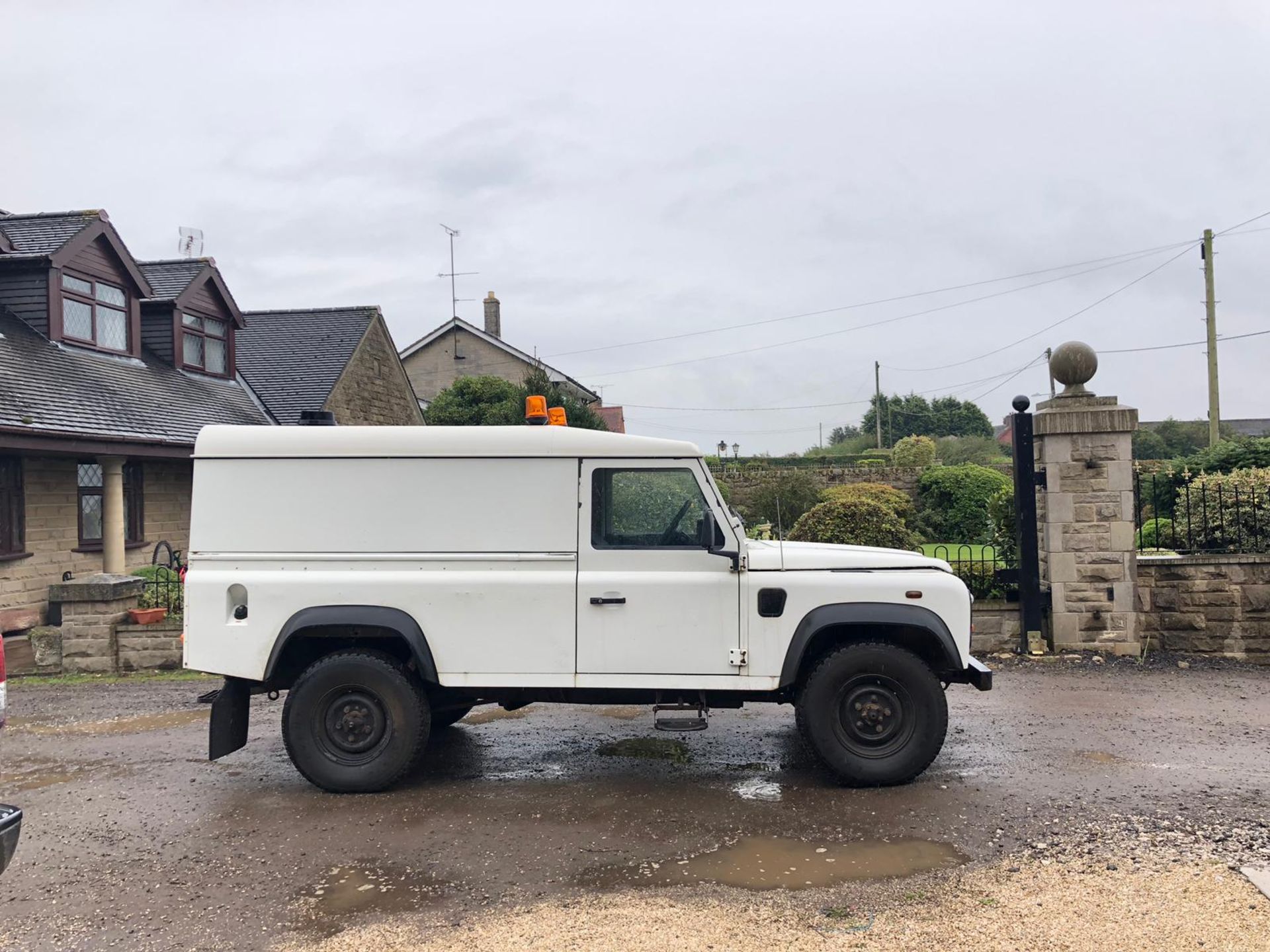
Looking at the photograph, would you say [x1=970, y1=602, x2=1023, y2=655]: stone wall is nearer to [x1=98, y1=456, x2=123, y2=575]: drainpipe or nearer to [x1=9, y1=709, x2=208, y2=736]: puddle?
[x1=9, y1=709, x2=208, y2=736]: puddle

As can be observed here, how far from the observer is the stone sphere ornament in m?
9.24

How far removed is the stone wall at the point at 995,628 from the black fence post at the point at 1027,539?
0.21 feet

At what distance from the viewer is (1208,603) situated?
9.14m

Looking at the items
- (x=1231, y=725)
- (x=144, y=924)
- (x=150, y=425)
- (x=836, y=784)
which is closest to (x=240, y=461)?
(x=144, y=924)

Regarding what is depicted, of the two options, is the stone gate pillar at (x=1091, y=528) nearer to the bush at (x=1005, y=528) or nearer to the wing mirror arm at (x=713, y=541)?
the bush at (x=1005, y=528)

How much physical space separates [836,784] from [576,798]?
1.55 meters

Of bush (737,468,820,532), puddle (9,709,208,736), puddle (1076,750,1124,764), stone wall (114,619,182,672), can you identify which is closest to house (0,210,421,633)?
stone wall (114,619,182,672)

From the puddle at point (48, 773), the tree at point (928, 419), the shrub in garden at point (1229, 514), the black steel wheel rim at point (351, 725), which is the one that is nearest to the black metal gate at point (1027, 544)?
the shrub in garden at point (1229, 514)

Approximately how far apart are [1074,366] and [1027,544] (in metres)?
1.89

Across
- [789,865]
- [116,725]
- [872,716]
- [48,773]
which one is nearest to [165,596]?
[116,725]

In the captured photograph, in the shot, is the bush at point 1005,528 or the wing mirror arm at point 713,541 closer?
the wing mirror arm at point 713,541

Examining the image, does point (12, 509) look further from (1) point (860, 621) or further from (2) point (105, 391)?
(1) point (860, 621)

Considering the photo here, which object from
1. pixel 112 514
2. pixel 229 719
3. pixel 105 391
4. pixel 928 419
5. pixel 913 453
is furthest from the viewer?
pixel 928 419

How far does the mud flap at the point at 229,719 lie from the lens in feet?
18.2
